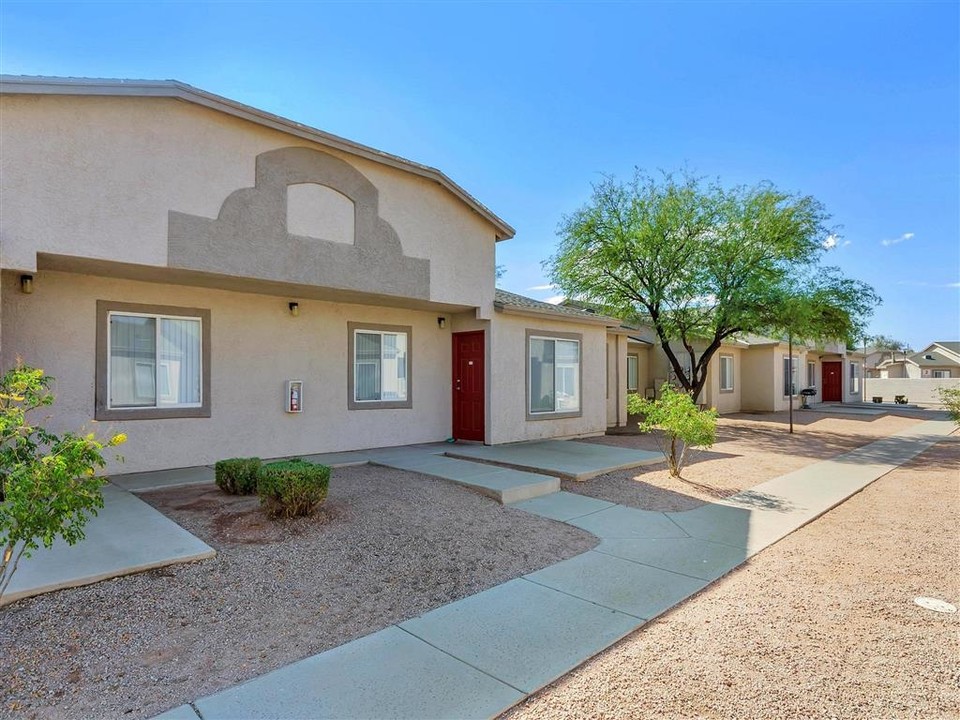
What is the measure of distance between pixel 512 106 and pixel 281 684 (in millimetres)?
14118

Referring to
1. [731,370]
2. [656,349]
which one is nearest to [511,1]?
[656,349]

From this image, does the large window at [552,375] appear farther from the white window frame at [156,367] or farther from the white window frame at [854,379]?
the white window frame at [854,379]

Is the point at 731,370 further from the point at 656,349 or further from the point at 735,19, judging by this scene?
the point at 735,19

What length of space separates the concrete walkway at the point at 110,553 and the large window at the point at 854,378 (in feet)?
137

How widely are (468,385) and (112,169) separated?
7851mm

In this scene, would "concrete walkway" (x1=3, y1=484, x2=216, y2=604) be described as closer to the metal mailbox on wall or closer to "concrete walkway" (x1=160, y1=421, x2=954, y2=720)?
"concrete walkway" (x1=160, y1=421, x2=954, y2=720)

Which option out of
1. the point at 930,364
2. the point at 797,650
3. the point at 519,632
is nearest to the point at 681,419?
the point at 797,650

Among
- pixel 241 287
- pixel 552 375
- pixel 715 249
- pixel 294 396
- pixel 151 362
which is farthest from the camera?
pixel 715 249

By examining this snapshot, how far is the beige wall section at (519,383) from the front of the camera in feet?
38.7

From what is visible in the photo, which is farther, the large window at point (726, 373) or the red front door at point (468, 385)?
the large window at point (726, 373)

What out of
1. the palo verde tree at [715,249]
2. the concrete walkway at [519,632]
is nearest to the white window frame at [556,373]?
the palo verde tree at [715,249]

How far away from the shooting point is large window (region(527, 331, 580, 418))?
502 inches

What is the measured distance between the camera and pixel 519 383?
12312 mm

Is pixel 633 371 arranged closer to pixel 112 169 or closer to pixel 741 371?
pixel 741 371
